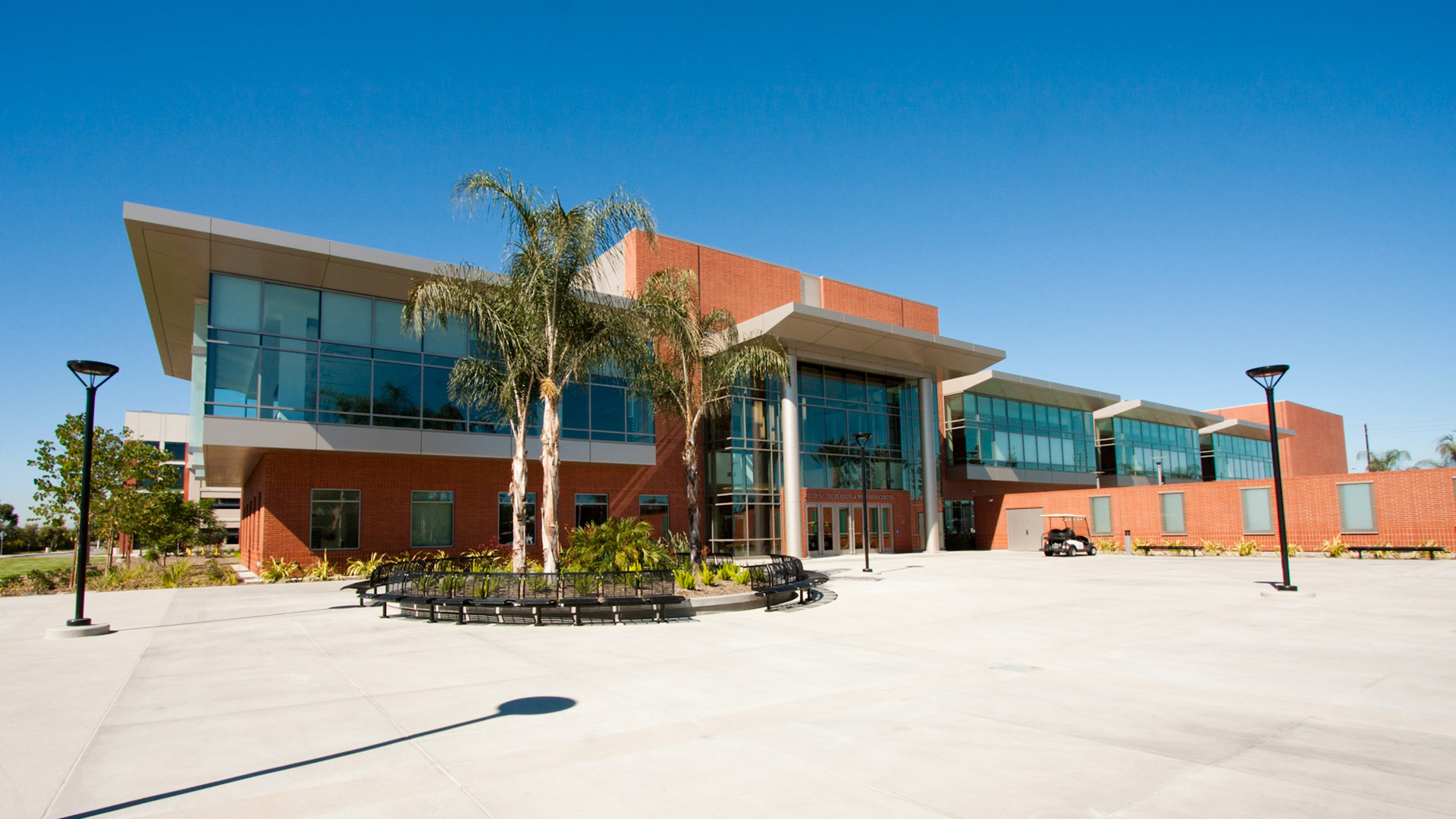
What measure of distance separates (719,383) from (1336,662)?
→ 625 inches

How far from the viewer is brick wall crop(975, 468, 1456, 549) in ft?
92.6

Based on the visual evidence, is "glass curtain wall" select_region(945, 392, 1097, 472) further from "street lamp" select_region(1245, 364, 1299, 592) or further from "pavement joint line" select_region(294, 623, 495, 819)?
"pavement joint line" select_region(294, 623, 495, 819)

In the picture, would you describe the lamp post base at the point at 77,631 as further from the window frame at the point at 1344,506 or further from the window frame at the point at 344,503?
the window frame at the point at 1344,506

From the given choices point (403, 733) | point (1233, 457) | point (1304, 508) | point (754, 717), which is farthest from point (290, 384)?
point (1233, 457)

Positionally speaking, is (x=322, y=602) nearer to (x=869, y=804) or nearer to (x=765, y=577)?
(x=765, y=577)

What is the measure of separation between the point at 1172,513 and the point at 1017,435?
12.4 m

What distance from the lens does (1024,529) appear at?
139ft

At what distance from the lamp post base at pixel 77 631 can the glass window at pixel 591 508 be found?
16.8 meters

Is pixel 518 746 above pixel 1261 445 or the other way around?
the other way around

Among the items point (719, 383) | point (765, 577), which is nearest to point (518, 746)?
point (765, 577)

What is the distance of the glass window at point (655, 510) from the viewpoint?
102ft

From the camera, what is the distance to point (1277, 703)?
7.39 meters

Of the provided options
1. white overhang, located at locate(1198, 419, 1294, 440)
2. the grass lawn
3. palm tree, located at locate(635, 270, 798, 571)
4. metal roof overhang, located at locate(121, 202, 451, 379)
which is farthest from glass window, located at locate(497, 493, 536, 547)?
white overhang, located at locate(1198, 419, 1294, 440)

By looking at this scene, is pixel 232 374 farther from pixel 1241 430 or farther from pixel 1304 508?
pixel 1241 430
